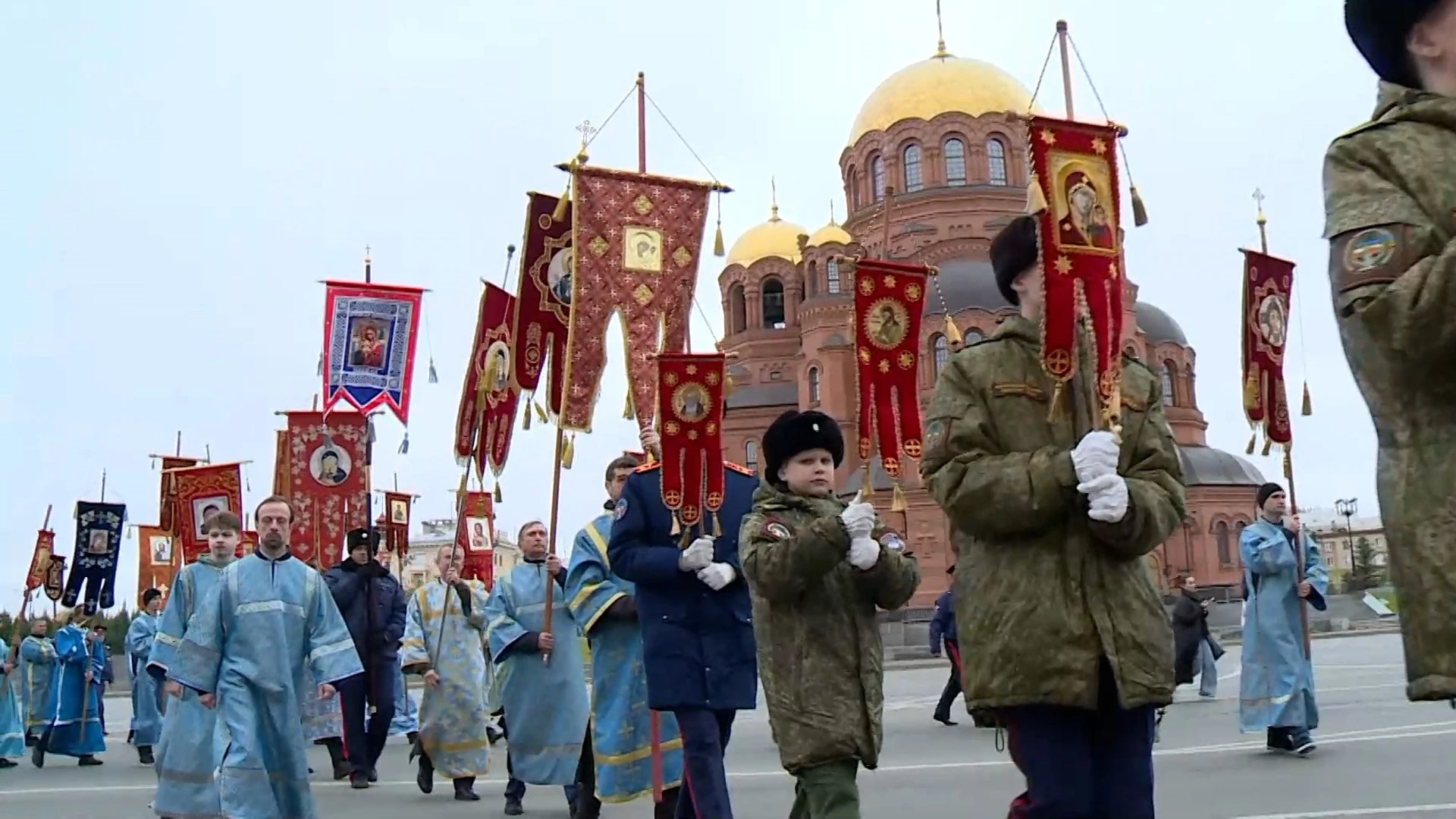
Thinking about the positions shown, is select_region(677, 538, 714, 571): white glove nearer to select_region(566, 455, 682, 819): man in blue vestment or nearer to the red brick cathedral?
select_region(566, 455, 682, 819): man in blue vestment

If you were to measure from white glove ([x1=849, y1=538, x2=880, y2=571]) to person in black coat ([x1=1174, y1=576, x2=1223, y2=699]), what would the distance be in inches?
369

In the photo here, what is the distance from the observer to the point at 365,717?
37.5ft

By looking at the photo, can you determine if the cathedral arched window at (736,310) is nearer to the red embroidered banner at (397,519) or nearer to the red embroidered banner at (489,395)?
the red embroidered banner at (397,519)

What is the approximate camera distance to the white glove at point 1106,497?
135 inches

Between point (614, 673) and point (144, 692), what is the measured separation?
1001 cm

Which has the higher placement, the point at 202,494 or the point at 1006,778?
the point at 202,494

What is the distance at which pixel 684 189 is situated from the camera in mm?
9398

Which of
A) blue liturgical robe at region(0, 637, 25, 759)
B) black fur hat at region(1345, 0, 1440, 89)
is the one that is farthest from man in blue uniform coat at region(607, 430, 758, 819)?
blue liturgical robe at region(0, 637, 25, 759)

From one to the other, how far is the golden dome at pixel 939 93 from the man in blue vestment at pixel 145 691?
3580cm

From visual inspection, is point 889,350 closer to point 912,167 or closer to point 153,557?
point 153,557

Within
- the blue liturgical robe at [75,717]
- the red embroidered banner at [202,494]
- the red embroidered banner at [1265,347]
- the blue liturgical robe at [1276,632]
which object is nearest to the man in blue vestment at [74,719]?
the blue liturgical robe at [75,717]

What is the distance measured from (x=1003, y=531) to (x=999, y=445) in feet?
0.89

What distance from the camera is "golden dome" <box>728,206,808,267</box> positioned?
54.9 metres

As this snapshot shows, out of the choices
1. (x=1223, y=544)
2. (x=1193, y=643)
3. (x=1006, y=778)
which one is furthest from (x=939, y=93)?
(x=1006, y=778)
